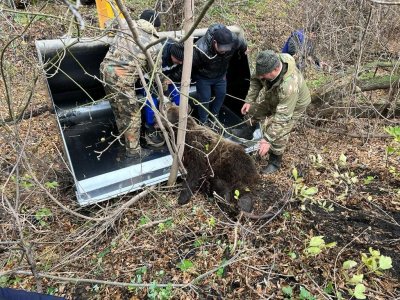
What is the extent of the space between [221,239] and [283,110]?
1.72 meters

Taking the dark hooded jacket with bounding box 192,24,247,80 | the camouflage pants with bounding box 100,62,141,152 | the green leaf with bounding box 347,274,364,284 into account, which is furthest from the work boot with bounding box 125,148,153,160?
the green leaf with bounding box 347,274,364,284

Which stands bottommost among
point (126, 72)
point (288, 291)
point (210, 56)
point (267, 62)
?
point (288, 291)

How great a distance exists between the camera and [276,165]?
4.40m

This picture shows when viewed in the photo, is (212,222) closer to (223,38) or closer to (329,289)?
(329,289)

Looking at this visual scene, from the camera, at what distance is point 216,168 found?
3.87 metres

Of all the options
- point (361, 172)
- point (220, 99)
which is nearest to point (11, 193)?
point (220, 99)

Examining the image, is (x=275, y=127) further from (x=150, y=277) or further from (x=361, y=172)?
(x=150, y=277)

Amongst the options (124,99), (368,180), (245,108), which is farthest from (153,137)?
(368,180)

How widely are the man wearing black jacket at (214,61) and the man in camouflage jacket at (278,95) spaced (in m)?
0.44

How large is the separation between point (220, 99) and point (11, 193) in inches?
119

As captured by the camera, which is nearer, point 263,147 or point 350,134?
point 263,147

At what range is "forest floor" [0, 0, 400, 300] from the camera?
9.23 ft

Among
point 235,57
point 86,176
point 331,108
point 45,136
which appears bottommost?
point 45,136

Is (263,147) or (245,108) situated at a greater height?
(245,108)
